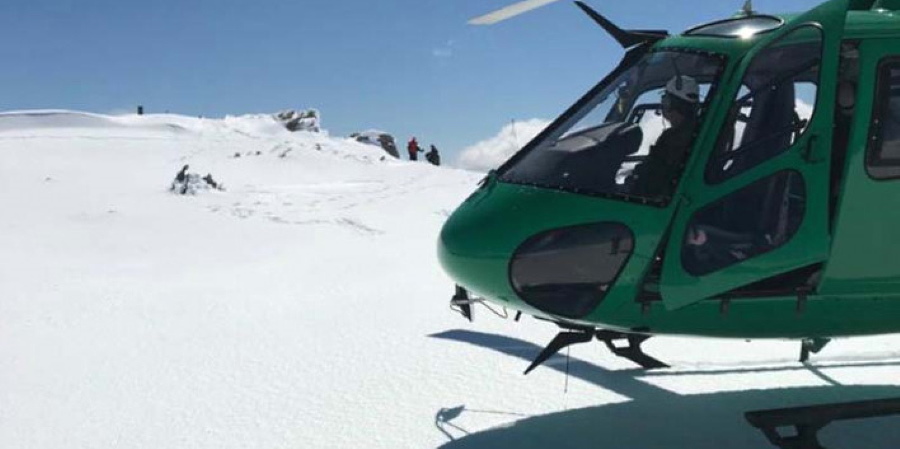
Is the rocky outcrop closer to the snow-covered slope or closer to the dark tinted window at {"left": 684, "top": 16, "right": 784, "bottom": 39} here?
the snow-covered slope

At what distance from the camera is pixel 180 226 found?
1152 cm

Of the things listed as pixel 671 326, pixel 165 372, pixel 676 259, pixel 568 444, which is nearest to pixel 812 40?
pixel 676 259

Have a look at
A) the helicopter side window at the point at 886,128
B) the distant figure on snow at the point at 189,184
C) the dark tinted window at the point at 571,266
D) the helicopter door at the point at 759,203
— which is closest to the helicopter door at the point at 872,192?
the helicopter side window at the point at 886,128

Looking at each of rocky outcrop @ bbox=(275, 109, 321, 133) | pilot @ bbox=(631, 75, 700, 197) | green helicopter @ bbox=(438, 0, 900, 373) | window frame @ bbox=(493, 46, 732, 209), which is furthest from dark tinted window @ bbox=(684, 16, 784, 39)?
rocky outcrop @ bbox=(275, 109, 321, 133)

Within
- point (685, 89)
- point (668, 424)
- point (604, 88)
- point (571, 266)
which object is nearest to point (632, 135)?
point (685, 89)

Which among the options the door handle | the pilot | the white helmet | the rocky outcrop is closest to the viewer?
the door handle

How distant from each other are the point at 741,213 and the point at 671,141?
1.59 feet

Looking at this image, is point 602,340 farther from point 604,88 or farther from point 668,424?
point 604,88

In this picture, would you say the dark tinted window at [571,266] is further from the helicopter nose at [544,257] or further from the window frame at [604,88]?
the window frame at [604,88]

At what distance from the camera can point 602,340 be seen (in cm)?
444

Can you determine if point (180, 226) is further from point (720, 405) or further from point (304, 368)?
point (720, 405)

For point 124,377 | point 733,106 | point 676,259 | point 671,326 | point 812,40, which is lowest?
point 124,377

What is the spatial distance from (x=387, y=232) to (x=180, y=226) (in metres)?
3.01

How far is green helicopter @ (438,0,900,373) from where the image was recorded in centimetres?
356
